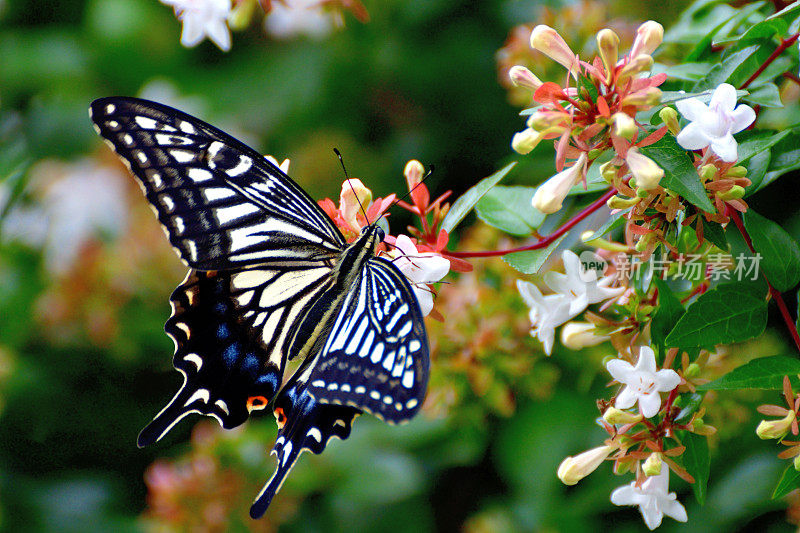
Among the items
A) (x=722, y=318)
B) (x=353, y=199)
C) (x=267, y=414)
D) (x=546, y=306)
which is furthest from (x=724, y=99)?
(x=267, y=414)

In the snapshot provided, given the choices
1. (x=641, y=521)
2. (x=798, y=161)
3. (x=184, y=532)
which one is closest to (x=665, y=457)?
(x=798, y=161)

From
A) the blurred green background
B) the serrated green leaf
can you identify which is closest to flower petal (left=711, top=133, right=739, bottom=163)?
the serrated green leaf

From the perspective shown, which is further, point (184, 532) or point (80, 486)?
point (80, 486)

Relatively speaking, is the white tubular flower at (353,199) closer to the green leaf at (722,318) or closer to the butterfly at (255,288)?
the butterfly at (255,288)

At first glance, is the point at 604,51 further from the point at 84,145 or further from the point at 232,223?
the point at 84,145

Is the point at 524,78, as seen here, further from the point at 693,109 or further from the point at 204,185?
the point at 204,185

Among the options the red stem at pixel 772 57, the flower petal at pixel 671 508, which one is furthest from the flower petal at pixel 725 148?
the flower petal at pixel 671 508
